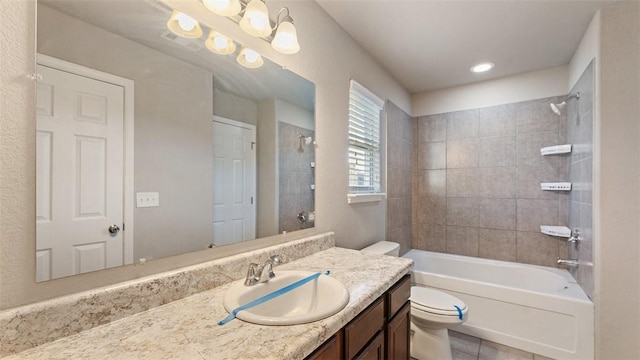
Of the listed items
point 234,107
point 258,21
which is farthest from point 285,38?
point 234,107

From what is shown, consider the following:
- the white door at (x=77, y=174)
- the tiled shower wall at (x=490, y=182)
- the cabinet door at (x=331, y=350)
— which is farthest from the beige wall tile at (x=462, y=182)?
the white door at (x=77, y=174)

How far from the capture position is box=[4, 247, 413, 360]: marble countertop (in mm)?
661

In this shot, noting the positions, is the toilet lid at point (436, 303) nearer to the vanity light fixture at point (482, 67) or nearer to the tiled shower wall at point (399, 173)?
the tiled shower wall at point (399, 173)

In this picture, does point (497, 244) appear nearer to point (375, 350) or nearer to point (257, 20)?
point (375, 350)

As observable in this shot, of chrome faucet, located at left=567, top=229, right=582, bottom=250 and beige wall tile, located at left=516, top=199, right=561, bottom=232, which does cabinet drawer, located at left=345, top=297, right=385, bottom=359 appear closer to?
chrome faucet, located at left=567, top=229, right=582, bottom=250

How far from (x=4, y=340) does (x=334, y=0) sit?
2.04 meters

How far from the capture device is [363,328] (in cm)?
104

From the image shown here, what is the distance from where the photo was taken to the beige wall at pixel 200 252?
684mm

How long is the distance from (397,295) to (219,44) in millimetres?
1417

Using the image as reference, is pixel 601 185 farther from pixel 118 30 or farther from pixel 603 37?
pixel 118 30

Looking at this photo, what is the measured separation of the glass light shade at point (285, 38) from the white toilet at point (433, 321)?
1.40 metres

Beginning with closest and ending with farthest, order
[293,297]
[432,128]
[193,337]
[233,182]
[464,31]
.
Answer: [193,337] → [293,297] → [233,182] → [464,31] → [432,128]

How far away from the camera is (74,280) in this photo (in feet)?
2.59

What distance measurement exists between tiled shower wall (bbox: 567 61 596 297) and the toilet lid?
3.25 feet
